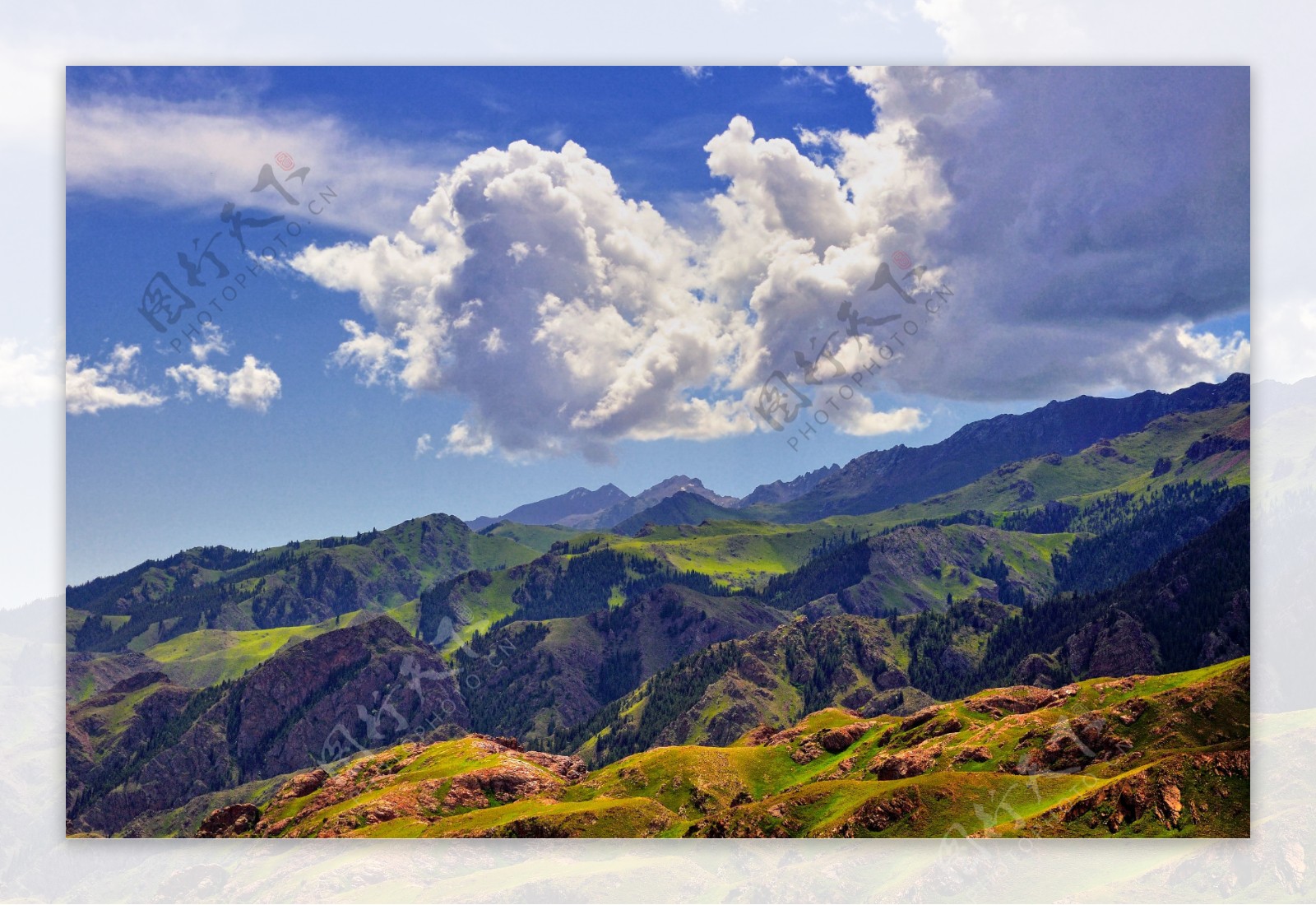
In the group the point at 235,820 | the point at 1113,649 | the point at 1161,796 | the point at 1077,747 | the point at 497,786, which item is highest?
the point at 1161,796

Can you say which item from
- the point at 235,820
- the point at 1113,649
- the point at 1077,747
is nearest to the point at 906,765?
the point at 1077,747

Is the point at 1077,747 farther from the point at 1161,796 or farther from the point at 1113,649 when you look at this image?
the point at 1113,649

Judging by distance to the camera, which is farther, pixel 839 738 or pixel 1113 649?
pixel 1113 649

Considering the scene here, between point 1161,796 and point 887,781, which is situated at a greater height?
point 1161,796

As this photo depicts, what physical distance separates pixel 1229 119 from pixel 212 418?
240 ft

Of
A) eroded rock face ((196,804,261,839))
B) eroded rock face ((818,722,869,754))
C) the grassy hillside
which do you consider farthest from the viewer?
eroded rock face ((818,722,869,754))

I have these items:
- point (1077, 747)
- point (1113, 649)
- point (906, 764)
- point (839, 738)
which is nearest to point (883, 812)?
point (906, 764)

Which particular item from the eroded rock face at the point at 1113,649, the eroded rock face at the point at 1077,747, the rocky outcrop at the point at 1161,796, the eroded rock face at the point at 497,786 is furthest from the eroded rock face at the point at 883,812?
the eroded rock face at the point at 1113,649

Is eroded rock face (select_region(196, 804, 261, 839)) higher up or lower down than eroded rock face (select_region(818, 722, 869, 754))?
lower down

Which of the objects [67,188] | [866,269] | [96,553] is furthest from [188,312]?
[866,269]

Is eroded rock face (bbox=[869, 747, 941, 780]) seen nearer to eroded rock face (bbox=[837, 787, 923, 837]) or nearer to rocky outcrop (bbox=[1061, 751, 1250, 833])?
eroded rock face (bbox=[837, 787, 923, 837])

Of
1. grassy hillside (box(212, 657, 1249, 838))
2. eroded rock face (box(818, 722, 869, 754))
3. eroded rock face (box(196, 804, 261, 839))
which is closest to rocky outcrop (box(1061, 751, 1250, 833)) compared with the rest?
grassy hillside (box(212, 657, 1249, 838))

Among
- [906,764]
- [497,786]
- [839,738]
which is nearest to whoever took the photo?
[906,764]

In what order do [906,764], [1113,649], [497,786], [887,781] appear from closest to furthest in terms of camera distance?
1. [887,781]
2. [906,764]
3. [497,786]
4. [1113,649]
